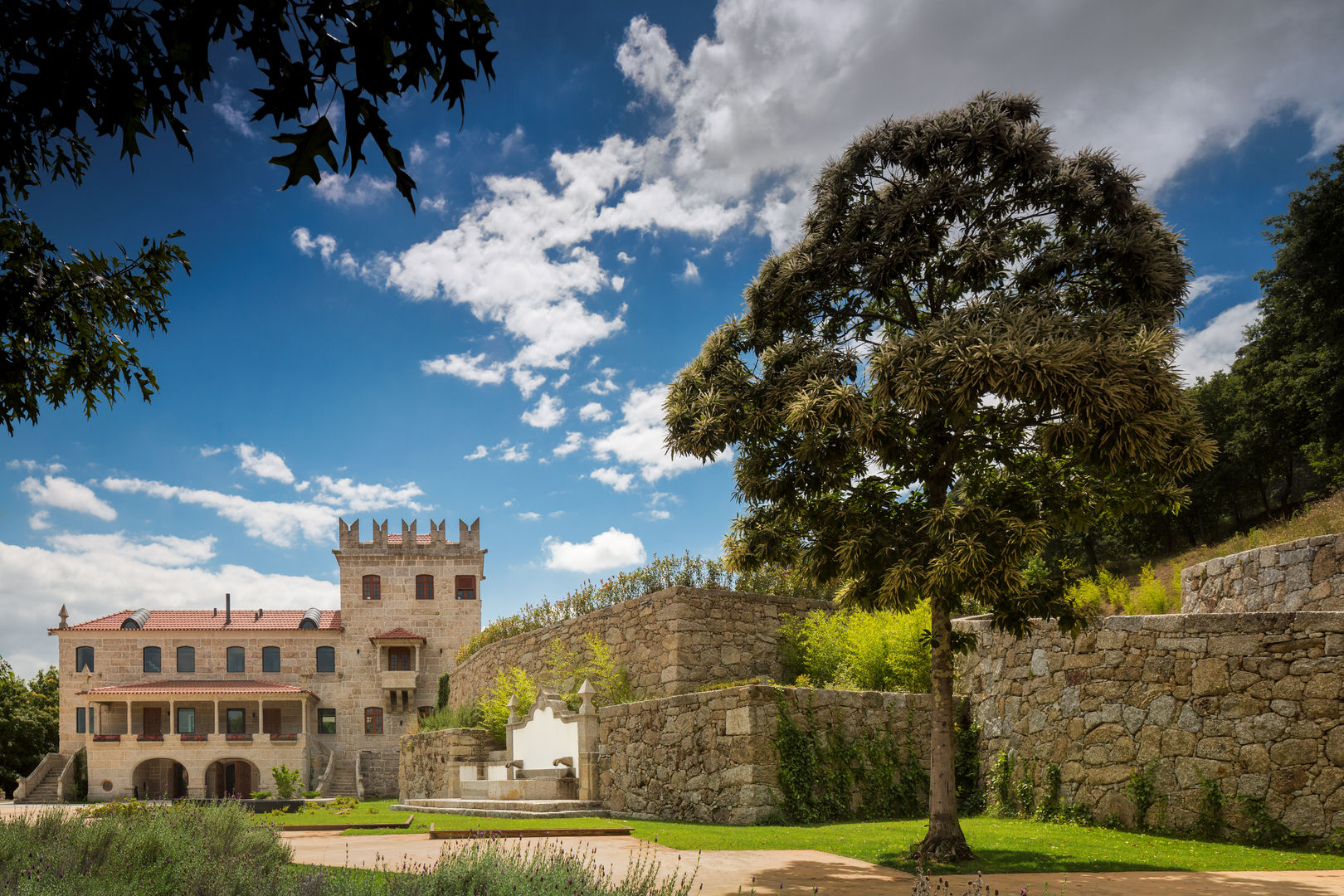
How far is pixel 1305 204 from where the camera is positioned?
2317cm

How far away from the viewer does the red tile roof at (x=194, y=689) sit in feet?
125

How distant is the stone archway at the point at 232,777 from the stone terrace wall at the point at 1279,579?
3726 centimetres

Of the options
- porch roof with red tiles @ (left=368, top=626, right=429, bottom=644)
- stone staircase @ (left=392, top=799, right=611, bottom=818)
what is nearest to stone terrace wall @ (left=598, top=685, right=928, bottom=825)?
stone staircase @ (left=392, top=799, right=611, bottom=818)

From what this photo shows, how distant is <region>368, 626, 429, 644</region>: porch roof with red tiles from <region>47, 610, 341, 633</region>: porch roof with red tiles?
264 cm

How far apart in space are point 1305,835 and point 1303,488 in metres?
27.0

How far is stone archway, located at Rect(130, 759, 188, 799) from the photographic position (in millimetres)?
37250

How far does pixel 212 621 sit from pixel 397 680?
375 inches

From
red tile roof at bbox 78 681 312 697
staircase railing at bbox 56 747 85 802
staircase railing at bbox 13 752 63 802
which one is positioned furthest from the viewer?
red tile roof at bbox 78 681 312 697

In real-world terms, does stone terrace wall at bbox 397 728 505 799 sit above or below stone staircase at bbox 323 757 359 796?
above

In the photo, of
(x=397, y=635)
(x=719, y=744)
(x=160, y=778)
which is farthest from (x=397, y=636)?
(x=719, y=744)

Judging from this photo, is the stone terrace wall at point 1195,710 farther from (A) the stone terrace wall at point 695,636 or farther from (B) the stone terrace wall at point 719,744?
(A) the stone terrace wall at point 695,636

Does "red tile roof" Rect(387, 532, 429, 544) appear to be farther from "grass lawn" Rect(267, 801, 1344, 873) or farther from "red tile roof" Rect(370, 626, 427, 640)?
"grass lawn" Rect(267, 801, 1344, 873)

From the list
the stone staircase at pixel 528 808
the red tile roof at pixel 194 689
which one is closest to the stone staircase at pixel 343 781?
the red tile roof at pixel 194 689

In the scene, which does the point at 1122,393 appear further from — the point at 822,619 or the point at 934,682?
the point at 822,619
